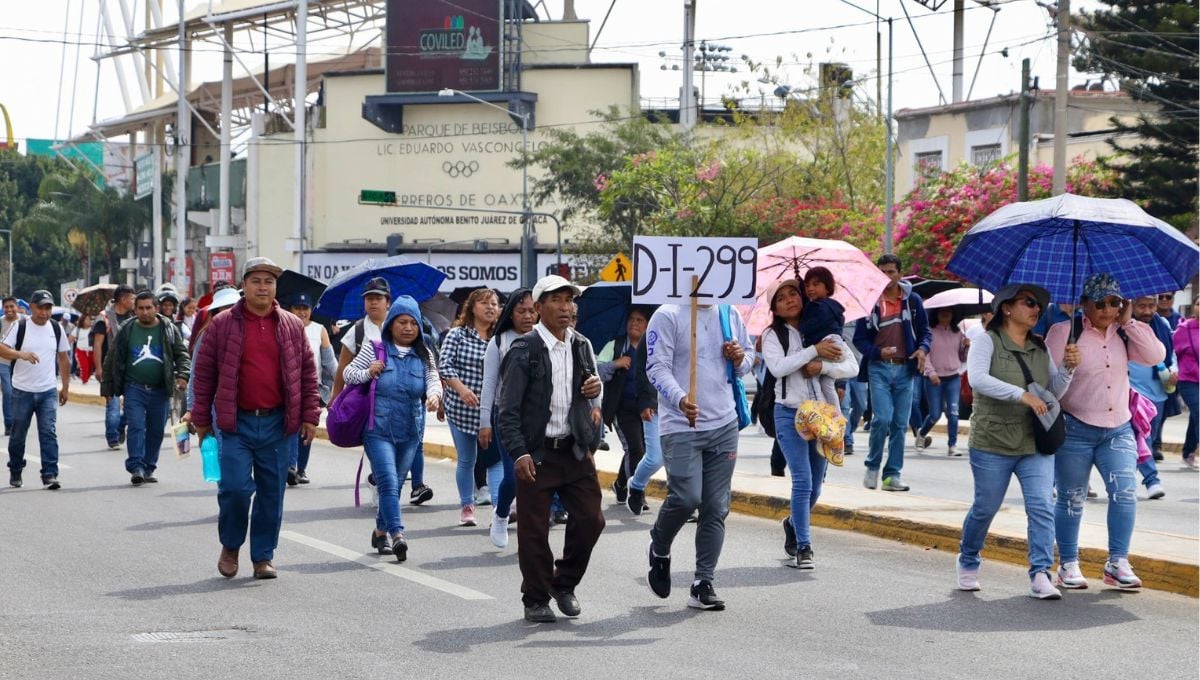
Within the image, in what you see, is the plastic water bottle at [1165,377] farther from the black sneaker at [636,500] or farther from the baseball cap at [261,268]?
Answer: the baseball cap at [261,268]

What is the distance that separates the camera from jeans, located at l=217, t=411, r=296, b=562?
9.41 m

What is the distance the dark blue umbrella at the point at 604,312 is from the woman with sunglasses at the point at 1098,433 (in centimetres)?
420

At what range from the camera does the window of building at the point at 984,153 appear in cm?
4069

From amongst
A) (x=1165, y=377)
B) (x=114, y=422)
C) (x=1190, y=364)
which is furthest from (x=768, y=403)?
(x=114, y=422)

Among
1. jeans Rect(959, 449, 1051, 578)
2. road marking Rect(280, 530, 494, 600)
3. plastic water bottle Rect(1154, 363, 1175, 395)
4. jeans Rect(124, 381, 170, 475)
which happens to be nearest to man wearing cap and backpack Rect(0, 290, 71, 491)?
jeans Rect(124, 381, 170, 475)

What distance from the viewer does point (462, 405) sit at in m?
11.6

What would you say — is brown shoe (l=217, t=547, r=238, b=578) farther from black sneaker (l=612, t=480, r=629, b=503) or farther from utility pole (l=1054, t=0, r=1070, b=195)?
utility pole (l=1054, t=0, r=1070, b=195)

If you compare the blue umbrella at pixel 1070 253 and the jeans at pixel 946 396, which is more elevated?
the blue umbrella at pixel 1070 253

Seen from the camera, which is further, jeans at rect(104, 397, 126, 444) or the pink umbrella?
jeans at rect(104, 397, 126, 444)

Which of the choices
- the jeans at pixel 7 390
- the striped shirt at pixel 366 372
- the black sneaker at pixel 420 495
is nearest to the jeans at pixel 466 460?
the striped shirt at pixel 366 372

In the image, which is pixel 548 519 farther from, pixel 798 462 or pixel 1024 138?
pixel 1024 138

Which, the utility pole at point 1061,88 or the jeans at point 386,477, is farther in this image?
the utility pole at point 1061,88

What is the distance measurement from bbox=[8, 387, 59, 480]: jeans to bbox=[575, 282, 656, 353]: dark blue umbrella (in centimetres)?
520

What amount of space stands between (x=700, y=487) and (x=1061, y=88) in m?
19.0
